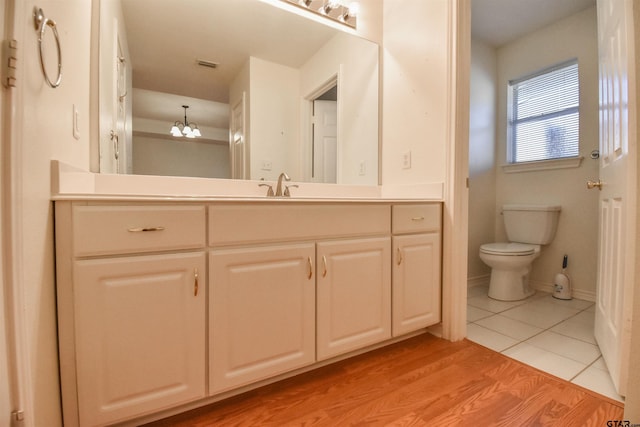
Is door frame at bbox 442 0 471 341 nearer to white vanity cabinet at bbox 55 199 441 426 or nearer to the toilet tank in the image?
white vanity cabinet at bbox 55 199 441 426

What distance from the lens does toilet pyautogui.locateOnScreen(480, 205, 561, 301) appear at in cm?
218

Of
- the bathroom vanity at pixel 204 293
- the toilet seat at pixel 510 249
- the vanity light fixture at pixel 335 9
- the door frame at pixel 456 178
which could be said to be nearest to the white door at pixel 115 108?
the bathroom vanity at pixel 204 293

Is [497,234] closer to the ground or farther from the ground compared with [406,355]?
farther from the ground

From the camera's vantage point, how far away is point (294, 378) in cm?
125

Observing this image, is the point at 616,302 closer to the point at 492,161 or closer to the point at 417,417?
the point at 417,417

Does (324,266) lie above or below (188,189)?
below

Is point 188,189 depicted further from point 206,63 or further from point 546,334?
point 546,334

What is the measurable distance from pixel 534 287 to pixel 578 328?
2.97 ft

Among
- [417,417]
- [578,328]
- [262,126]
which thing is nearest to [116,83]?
[262,126]

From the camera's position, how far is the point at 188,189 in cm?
141

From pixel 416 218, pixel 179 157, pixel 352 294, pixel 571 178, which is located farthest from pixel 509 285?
pixel 179 157

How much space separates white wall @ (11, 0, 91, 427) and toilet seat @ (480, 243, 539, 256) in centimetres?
251

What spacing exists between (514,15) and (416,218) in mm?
2143

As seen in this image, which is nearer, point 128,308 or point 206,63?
point 128,308
